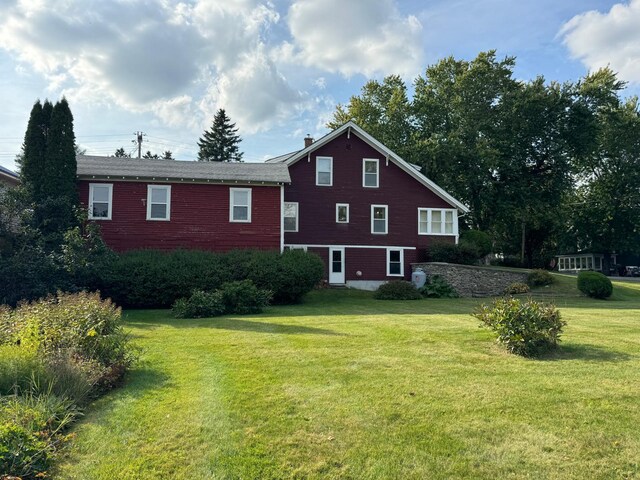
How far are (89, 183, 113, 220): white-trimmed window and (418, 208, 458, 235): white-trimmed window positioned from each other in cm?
1624

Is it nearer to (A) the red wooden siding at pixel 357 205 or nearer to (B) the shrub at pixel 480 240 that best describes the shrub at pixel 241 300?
(A) the red wooden siding at pixel 357 205

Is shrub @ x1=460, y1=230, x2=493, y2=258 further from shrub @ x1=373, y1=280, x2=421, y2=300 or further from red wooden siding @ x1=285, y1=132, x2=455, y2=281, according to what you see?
shrub @ x1=373, y1=280, x2=421, y2=300

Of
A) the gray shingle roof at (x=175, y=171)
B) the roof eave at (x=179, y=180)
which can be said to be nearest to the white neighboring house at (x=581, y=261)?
the gray shingle roof at (x=175, y=171)

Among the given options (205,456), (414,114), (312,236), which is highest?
(414,114)

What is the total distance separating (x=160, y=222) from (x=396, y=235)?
12.8m

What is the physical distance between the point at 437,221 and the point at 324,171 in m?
7.21

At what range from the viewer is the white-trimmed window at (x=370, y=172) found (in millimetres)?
26141

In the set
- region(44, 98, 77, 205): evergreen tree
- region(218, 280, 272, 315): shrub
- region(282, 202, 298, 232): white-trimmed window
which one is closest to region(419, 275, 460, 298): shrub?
region(282, 202, 298, 232): white-trimmed window

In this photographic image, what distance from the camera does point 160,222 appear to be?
20266 mm

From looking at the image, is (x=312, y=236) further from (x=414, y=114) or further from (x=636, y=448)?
(x=636, y=448)

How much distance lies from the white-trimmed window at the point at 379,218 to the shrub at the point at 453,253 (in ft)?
9.79

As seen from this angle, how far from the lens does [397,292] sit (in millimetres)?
21062

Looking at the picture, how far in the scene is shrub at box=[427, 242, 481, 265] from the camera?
2528 cm

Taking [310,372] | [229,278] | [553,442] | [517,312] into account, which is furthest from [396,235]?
[553,442]
